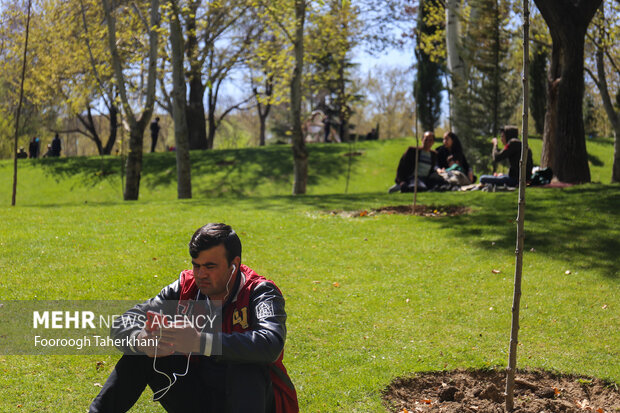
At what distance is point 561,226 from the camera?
9289mm

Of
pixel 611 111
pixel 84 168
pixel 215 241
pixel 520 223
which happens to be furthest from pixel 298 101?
pixel 215 241

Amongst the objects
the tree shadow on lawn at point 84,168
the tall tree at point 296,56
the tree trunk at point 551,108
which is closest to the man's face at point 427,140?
the tree trunk at point 551,108

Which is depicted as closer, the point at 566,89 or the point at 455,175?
the point at 566,89

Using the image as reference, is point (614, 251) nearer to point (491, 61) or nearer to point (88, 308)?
point (88, 308)

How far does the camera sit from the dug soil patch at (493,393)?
14.6ft

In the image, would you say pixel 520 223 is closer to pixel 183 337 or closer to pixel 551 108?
pixel 183 337

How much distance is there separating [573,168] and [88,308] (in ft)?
34.3

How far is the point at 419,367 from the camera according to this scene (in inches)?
203

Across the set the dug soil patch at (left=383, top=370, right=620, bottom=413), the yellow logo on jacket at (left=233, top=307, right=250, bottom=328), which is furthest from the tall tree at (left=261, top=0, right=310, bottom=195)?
the yellow logo on jacket at (left=233, top=307, right=250, bottom=328)

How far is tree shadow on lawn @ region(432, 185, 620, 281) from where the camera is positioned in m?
8.07

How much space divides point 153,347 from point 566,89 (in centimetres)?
1176

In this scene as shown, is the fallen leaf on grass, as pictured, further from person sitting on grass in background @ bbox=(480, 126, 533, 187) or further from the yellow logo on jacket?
person sitting on grass in background @ bbox=(480, 126, 533, 187)

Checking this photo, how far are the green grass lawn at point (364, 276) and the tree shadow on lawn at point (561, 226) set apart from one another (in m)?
0.03

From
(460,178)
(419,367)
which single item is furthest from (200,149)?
(419,367)
